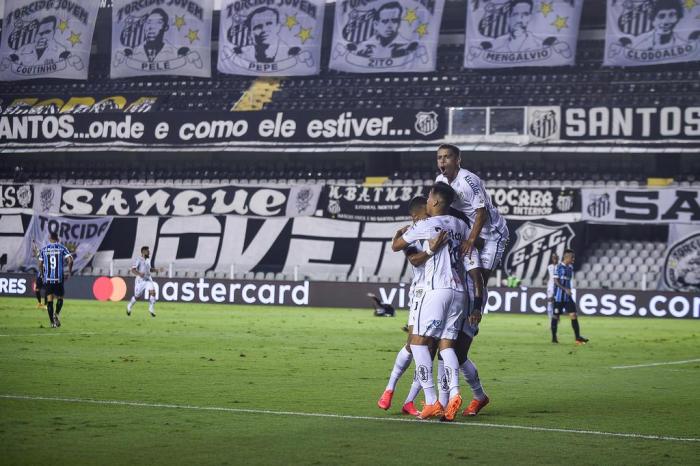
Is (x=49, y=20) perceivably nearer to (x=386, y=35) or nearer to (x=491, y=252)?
(x=386, y=35)

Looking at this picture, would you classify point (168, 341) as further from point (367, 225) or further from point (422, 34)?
point (422, 34)

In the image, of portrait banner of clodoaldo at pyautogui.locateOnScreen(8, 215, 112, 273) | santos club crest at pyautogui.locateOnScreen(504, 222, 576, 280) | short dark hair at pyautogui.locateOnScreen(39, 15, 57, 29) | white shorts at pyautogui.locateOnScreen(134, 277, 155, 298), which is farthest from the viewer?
short dark hair at pyautogui.locateOnScreen(39, 15, 57, 29)

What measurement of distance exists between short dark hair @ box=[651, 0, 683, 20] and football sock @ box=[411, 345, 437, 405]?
38.2 m

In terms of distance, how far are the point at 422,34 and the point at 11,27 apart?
20.8 metres

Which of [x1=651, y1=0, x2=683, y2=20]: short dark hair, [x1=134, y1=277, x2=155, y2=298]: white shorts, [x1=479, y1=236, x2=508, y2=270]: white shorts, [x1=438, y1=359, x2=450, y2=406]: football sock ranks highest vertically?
[x1=651, y1=0, x2=683, y2=20]: short dark hair

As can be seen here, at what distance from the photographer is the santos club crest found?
142ft

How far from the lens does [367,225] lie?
47.0 metres

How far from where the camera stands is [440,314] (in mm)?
10633

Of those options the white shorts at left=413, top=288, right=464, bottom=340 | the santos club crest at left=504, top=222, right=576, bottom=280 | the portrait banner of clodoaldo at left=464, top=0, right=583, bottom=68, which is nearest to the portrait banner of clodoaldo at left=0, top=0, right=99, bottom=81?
the portrait banner of clodoaldo at left=464, top=0, right=583, bottom=68

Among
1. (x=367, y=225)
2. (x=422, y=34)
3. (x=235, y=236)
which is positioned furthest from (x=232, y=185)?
(x=422, y=34)

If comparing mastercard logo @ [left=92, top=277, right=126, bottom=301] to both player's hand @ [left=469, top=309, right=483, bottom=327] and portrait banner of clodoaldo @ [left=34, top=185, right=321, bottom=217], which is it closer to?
portrait banner of clodoaldo @ [left=34, top=185, right=321, bottom=217]

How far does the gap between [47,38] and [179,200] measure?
12.0m

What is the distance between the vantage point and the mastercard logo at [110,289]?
1748 inches

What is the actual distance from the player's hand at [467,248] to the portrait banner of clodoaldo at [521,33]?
124 ft
